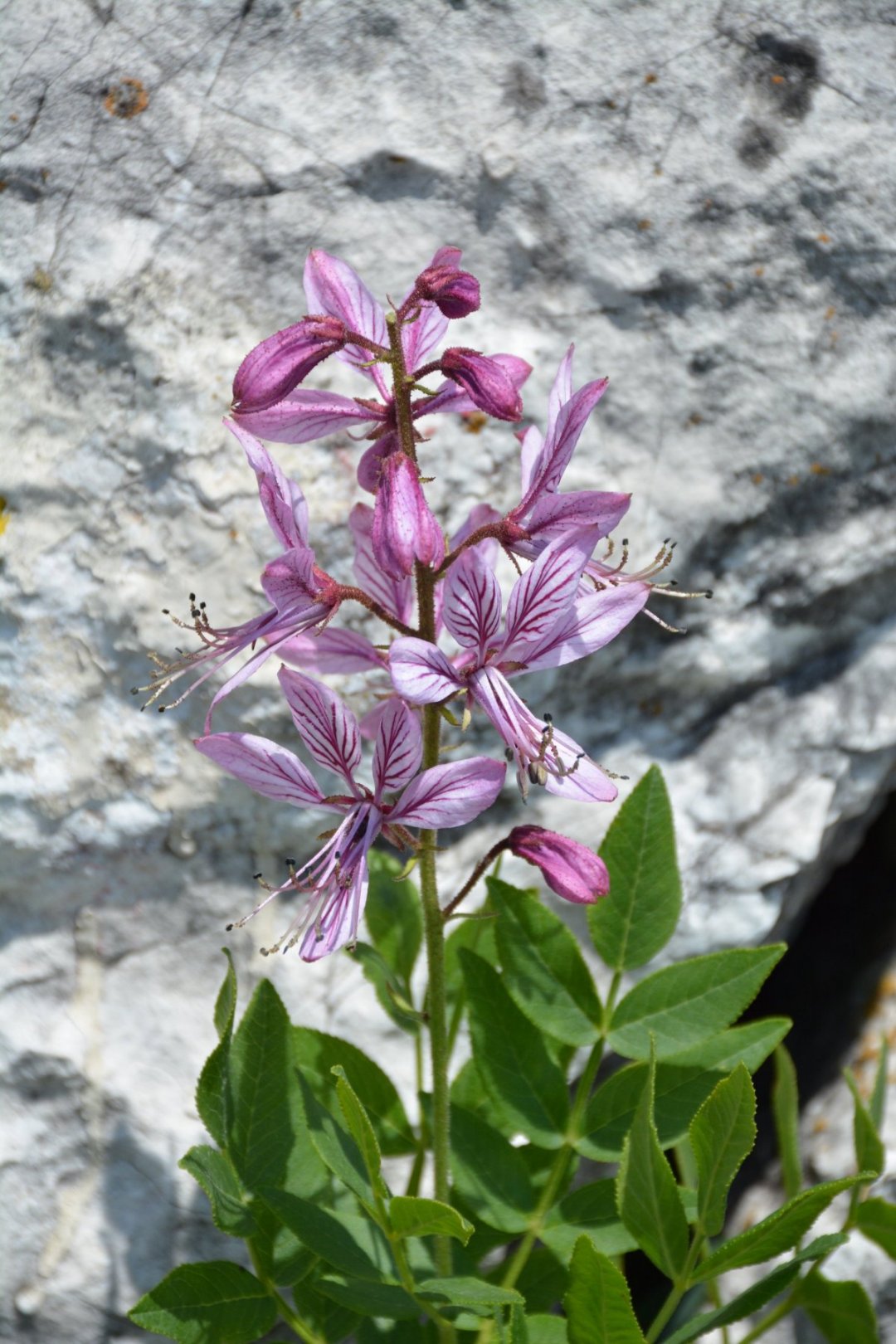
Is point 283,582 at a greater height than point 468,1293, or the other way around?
point 283,582

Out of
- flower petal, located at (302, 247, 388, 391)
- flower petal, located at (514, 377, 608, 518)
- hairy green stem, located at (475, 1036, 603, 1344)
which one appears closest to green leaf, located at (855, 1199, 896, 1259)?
hairy green stem, located at (475, 1036, 603, 1344)

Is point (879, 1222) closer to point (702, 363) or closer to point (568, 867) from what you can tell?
point (568, 867)

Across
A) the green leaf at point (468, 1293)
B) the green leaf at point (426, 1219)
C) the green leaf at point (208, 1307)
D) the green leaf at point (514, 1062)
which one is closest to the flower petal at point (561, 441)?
the green leaf at point (514, 1062)

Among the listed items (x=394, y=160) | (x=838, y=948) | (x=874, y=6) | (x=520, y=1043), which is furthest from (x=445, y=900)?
(x=874, y=6)

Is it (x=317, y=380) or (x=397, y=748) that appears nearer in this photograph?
(x=397, y=748)

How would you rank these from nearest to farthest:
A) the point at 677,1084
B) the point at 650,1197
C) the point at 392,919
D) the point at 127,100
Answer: the point at 650,1197
the point at 677,1084
the point at 392,919
the point at 127,100

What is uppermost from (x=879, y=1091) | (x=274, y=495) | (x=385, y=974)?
(x=274, y=495)

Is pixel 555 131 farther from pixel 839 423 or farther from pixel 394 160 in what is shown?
pixel 839 423

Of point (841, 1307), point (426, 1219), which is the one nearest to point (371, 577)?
point (426, 1219)
